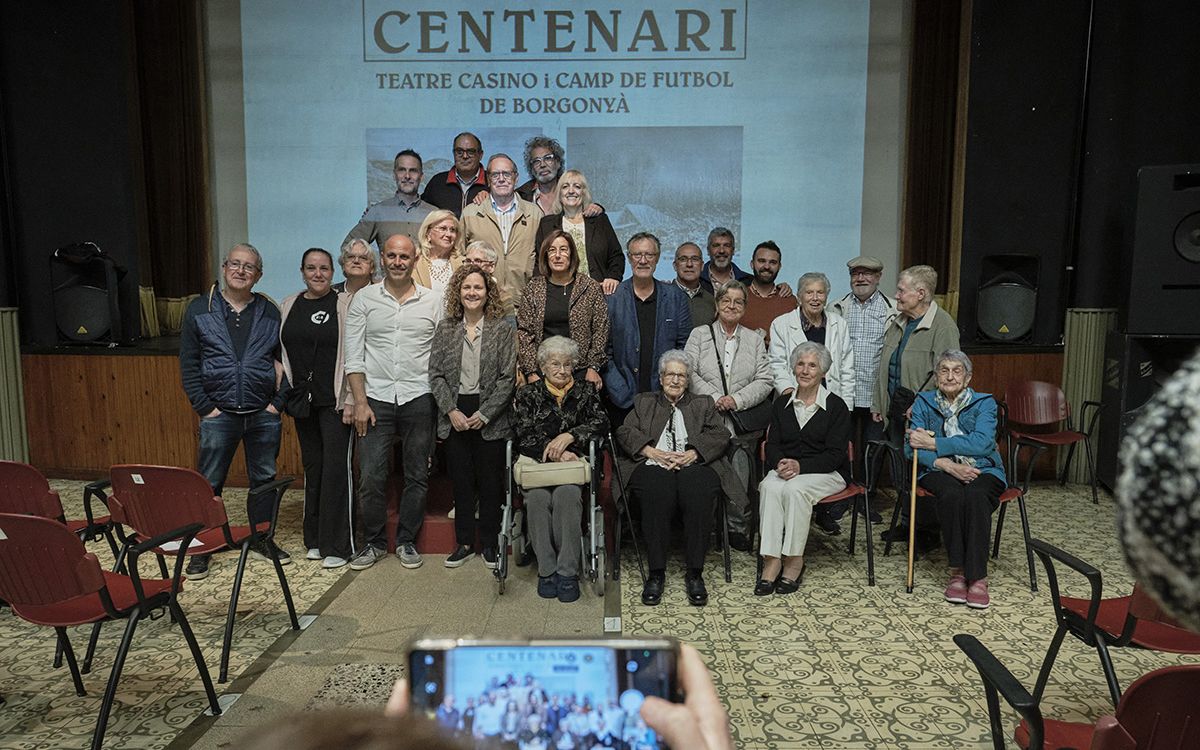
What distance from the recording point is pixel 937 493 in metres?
4.38

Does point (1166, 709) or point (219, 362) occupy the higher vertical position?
point (219, 362)

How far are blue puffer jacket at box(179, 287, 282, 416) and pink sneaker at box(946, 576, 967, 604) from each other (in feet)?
11.9

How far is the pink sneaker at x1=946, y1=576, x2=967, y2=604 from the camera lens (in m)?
4.23

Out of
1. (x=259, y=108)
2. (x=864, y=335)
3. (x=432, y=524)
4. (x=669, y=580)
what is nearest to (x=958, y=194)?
(x=864, y=335)

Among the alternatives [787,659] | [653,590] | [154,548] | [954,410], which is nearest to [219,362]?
[154,548]

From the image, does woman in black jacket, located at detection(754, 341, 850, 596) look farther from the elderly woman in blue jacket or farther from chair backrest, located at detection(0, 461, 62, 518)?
chair backrest, located at detection(0, 461, 62, 518)

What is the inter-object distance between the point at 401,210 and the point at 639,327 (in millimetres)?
2288

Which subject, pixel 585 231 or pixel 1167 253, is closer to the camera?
pixel 585 231

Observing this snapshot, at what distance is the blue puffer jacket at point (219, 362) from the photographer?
458 centimetres

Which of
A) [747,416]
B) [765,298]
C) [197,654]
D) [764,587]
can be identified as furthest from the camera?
[765,298]

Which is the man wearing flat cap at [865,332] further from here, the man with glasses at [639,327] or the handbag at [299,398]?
the handbag at [299,398]

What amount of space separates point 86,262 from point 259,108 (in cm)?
189

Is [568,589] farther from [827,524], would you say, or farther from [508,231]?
[508,231]

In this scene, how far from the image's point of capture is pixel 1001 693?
2092 millimetres
